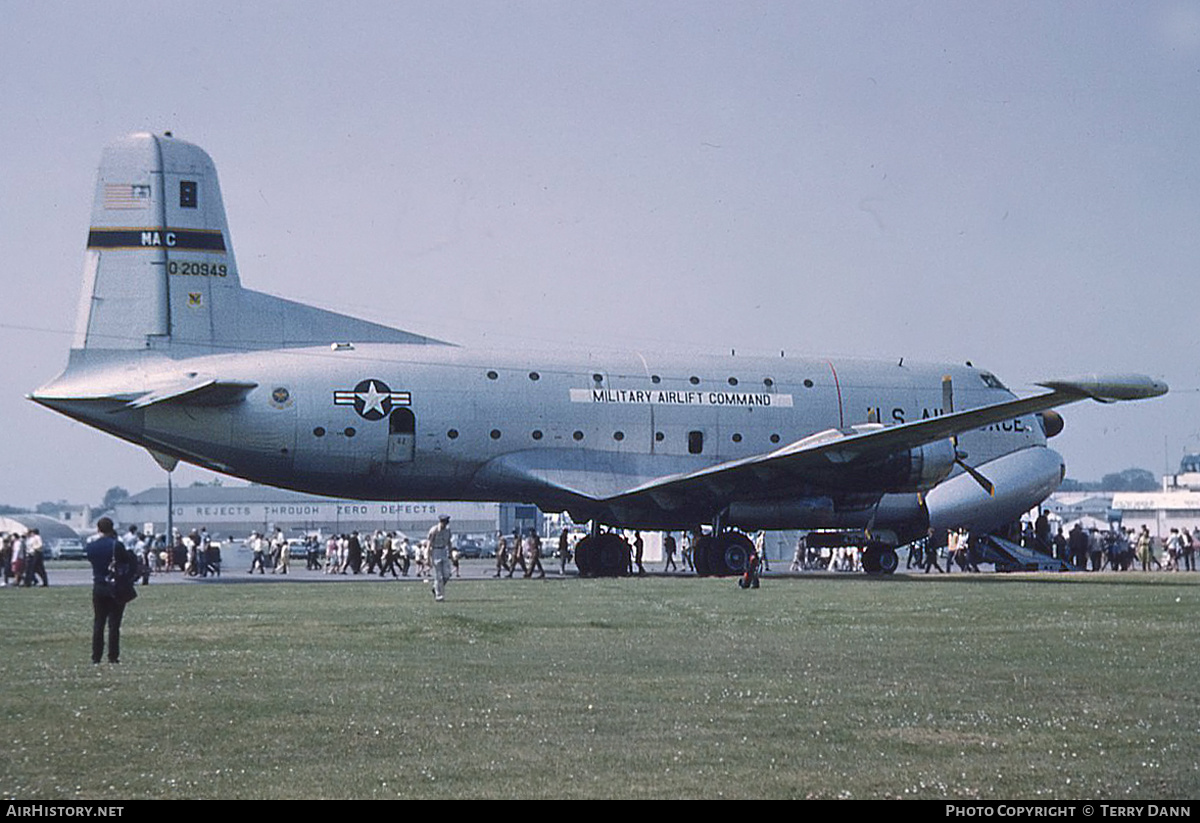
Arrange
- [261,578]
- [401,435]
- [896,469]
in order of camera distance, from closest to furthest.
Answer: [401,435]
[896,469]
[261,578]

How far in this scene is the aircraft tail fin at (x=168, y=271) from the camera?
114ft

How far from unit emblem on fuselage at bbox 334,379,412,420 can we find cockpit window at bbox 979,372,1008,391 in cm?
1711

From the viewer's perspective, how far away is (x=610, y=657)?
16.9 meters

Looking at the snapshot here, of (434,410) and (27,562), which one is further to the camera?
(27,562)

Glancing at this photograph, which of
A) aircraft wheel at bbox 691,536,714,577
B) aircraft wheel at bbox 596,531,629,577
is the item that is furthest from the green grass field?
aircraft wheel at bbox 596,531,629,577

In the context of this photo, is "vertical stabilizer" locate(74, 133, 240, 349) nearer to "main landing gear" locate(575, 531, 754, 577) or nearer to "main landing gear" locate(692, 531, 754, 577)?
"main landing gear" locate(575, 531, 754, 577)

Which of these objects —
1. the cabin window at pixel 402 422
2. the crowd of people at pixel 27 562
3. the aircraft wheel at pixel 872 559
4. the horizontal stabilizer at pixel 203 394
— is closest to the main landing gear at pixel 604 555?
the cabin window at pixel 402 422

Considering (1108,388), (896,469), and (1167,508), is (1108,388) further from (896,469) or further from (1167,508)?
(1167,508)

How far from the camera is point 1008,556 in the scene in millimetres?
44875

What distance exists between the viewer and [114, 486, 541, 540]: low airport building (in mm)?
A: 127875

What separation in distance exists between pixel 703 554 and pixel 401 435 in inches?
322

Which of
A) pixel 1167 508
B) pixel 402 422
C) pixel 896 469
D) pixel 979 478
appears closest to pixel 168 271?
pixel 402 422

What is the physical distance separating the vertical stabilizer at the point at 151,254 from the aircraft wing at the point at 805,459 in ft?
36.1

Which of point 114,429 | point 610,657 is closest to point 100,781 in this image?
point 610,657
